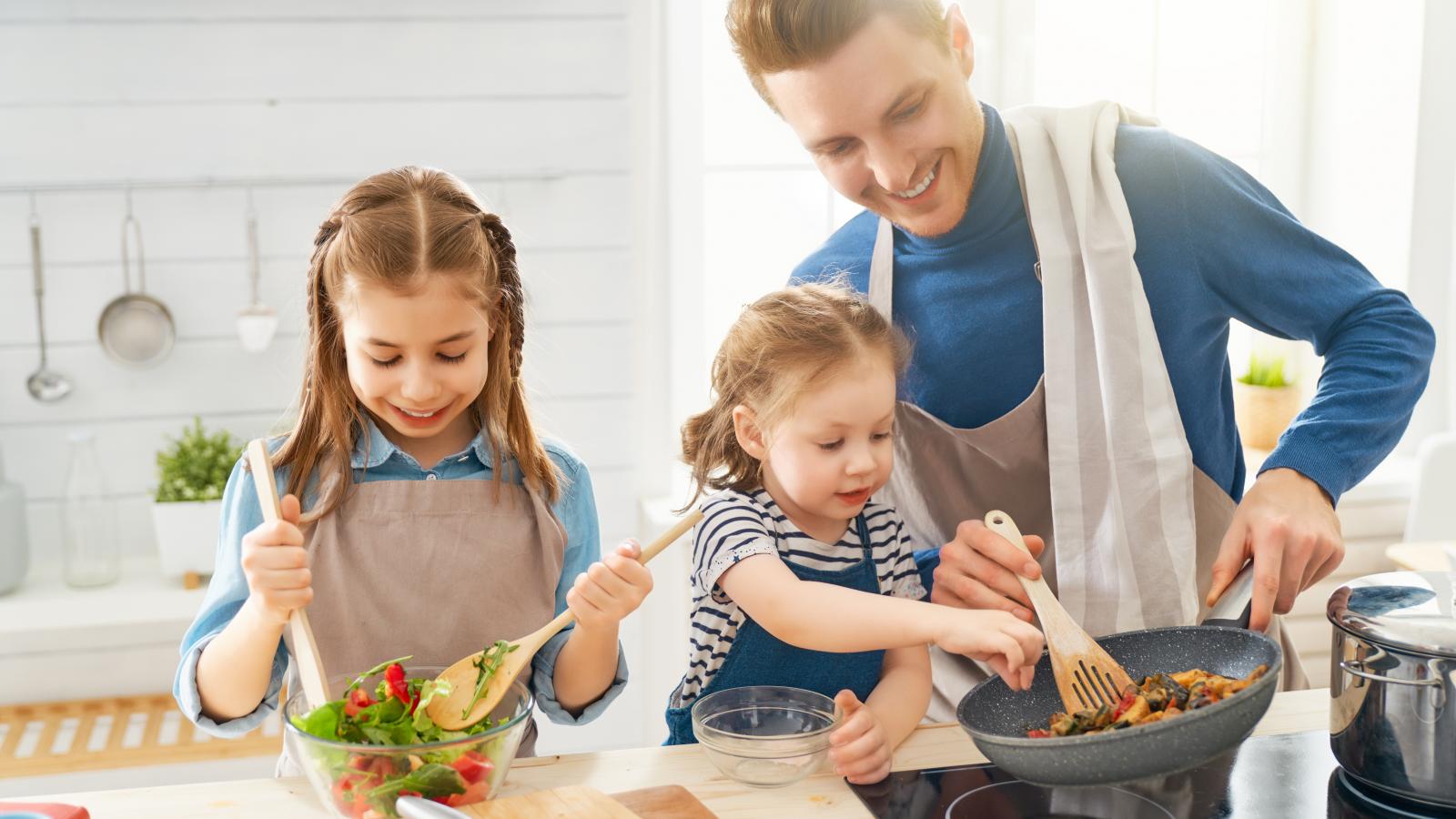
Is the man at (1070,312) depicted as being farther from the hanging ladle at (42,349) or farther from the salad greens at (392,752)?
the hanging ladle at (42,349)

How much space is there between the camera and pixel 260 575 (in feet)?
3.16

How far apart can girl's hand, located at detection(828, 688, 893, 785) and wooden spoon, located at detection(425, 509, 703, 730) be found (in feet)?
0.69

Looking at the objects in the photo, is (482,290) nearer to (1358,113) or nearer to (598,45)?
(598,45)

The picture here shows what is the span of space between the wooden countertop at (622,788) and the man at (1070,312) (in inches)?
7.8

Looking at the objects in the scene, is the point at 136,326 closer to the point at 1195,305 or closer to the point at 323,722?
the point at 323,722

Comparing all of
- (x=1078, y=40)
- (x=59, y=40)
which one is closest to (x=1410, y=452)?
(x=1078, y=40)

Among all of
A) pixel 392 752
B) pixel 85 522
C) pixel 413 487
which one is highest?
pixel 413 487

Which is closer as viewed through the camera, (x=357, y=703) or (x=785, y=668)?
(x=357, y=703)

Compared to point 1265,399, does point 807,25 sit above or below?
above

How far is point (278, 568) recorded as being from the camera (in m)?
0.96

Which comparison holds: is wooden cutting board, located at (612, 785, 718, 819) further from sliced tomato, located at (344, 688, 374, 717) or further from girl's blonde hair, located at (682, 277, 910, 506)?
girl's blonde hair, located at (682, 277, 910, 506)

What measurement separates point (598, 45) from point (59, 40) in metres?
0.96

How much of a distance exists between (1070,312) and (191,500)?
1606mm

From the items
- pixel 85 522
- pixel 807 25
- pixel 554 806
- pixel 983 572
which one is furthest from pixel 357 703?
pixel 85 522
